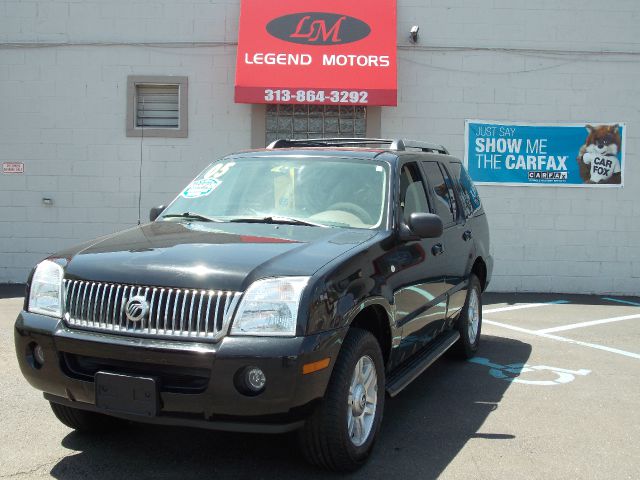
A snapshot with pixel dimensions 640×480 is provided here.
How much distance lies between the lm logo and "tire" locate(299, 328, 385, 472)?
751 cm

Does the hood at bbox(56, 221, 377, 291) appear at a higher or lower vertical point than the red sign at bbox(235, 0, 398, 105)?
lower

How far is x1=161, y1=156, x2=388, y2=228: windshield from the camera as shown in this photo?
15.0ft

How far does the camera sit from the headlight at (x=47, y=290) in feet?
12.3

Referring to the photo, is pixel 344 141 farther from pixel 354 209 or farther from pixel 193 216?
pixel 193 216

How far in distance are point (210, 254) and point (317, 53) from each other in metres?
7.43

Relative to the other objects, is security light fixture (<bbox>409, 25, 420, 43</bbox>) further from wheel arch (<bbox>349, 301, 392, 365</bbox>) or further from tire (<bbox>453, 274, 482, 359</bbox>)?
wheel arch (<bbox>349, 301, 392, 365</bbox>)

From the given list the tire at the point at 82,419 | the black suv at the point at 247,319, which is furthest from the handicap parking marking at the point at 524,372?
the tire at the point at 82,419

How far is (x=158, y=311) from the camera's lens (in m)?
3.44

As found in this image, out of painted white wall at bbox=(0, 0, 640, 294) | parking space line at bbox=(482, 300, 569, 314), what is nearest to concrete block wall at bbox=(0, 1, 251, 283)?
painted white wall at bbox=(0, 0, 640, 294)

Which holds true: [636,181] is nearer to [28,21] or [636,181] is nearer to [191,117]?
→ [191,117]

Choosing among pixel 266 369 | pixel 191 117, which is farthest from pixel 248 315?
pixel 191 117

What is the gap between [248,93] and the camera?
1029 cm

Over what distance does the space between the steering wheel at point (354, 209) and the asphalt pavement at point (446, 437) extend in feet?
4.52

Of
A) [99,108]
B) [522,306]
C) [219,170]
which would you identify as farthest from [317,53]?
[219,170]
